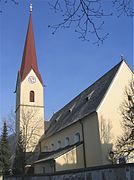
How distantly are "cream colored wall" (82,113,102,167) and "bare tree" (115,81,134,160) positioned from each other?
4.95ft

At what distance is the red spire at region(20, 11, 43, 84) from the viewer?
40.9m

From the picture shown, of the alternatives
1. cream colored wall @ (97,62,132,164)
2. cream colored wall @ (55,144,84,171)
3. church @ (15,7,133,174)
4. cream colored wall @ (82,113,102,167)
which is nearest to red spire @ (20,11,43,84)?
church @ (15,7,133,174)

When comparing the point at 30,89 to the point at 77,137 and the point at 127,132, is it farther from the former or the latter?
the point at 127,132

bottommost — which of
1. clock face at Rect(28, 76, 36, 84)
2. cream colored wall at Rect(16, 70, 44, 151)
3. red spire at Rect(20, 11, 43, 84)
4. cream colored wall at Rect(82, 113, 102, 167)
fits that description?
cream colored wall at Rect(82, 113, 102, 167)

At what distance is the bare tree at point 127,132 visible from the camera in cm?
2116

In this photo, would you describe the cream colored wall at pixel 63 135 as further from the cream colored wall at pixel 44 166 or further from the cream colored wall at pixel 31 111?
the cream colored wall at pixel 44 166

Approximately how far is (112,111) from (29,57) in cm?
2244

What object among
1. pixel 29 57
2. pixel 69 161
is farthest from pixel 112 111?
pixel 29 57

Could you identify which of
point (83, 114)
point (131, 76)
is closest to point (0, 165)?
point (83, 114)

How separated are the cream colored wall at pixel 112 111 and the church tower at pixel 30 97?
1636 centimetres

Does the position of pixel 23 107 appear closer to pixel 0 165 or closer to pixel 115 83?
pixel 0 165

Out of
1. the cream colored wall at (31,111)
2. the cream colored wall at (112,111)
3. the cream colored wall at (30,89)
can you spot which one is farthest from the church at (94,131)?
the cream colored wall at (30,89)

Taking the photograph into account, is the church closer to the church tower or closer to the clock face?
the church tower

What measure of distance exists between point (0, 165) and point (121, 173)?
24.0 meters
